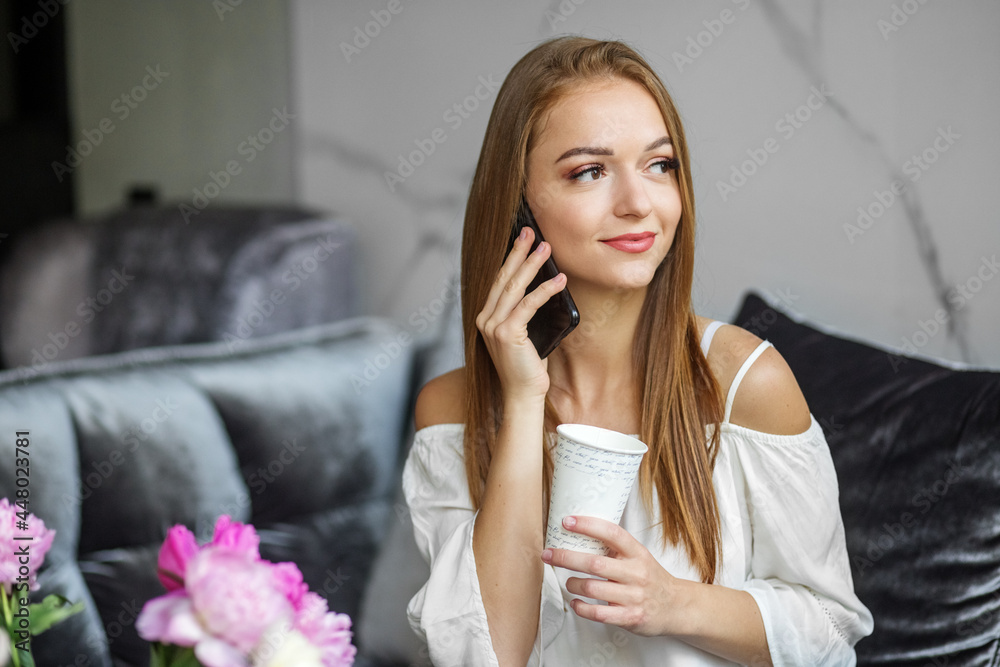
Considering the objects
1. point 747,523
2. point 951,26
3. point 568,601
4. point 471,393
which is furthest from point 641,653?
point 951,26

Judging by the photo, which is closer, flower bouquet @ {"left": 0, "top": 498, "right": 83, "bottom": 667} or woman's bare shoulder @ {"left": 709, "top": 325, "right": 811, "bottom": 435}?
flower bouquet @ {"left": 0, "top": 498, "right": 83, "bottom": 667}

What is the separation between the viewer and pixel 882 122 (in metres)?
1.36

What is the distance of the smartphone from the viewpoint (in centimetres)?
112

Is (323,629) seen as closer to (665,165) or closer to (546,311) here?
(546,311)

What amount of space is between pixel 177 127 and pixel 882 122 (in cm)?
243

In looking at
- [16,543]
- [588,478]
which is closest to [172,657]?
[16,543]

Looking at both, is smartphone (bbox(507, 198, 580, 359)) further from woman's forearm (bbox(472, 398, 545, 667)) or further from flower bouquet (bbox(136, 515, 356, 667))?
flower bouquet (bbox(136, 515, 356, 667))

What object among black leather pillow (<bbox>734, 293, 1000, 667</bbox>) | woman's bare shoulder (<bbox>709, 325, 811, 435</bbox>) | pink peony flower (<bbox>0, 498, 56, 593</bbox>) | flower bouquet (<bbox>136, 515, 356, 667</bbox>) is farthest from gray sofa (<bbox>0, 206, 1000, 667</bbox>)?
flower bouquet (<bbox>136, 515, 356, 667</bbox>)

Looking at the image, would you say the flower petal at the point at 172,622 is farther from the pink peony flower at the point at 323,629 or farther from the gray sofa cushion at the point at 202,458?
the gray sofa cushion at the point at 202,458

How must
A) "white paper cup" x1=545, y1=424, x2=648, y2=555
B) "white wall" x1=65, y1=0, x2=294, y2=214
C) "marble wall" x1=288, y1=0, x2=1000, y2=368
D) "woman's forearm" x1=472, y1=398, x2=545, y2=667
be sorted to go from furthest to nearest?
1. "white wall" x1=65, y1=0, x2=294, y2=214
2. "marble wall" x1=288, y1=0, x2=1000, y2=368
3. "woman's forearm" x1=472, y1=398, x2=545, y2=667
4. "white paper cup" x1=545, y1=424, x2=648, y2=555

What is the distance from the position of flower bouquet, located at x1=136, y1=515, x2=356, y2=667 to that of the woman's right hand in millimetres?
518

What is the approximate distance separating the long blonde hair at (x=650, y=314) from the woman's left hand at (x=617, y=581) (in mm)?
151

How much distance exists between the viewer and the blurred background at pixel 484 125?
4.35 ft

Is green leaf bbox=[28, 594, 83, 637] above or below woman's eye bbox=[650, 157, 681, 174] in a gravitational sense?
below
